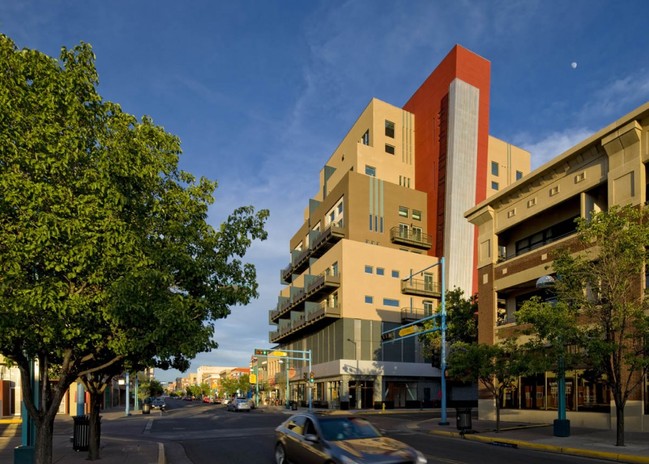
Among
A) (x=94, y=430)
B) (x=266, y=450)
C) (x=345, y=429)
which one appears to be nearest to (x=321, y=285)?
(x=266, y=450)

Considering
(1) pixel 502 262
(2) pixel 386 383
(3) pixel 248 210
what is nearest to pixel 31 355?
(3) pixel 248 210

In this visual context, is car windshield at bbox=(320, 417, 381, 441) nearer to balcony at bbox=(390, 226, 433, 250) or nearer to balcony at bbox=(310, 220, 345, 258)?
balcony at bbox=(310, 220, 345, 258)

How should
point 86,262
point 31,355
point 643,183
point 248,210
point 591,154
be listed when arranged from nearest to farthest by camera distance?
point 86,262 < point 31,355 < point 248,210 < point 643,183 < point 591,154

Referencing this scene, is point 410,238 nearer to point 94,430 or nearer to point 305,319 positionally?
point 305,319

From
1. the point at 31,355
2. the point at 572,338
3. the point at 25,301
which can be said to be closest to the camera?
the point at 25,301

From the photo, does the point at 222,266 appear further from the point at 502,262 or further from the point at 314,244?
the point at 314,244

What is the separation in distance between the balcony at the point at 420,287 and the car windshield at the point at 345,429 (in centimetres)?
5013

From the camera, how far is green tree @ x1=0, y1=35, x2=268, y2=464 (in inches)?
350

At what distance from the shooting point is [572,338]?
18203mm

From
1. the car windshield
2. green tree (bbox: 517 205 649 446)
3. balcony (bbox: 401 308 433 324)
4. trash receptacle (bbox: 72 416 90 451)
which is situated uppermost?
green tree (bbox: 517 205 649 446)

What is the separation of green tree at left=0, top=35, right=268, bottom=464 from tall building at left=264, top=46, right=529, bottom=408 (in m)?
45.9

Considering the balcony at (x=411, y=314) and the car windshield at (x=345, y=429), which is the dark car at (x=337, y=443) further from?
the balcony at (x=411, y=314)

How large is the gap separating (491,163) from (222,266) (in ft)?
201

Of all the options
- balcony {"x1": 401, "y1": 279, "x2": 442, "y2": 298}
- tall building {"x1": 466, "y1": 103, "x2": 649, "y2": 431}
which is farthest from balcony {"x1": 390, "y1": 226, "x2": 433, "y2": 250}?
tall building {"x1": 466, "y1": 103, "x2": 649, "y2": 431}
